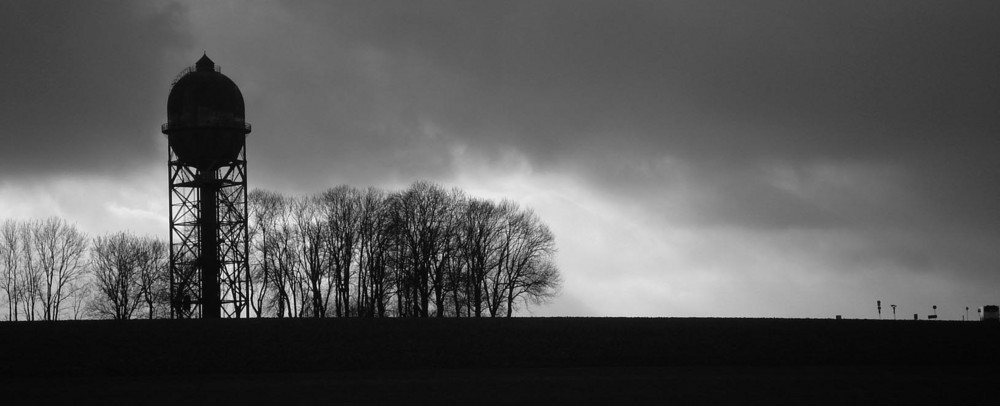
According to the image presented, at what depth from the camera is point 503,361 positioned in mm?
51562

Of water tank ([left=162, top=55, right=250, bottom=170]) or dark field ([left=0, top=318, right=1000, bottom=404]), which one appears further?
water tank ([left=162, top=55, right=250, bottom=170])

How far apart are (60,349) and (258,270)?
31.2m

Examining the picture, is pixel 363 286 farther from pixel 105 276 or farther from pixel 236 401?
pixel 236 401

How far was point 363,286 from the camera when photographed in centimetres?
Answer: 8038

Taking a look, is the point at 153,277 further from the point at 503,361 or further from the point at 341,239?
the point at 503,361

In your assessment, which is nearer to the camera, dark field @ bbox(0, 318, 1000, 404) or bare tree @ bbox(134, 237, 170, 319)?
dark field @ bbox(0, 318, 1000, 404)

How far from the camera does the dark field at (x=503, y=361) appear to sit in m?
39.9

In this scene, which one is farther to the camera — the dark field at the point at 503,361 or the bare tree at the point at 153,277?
the bare tree at the point at 153,277

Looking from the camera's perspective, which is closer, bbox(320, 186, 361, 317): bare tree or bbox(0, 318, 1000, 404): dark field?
bbox(0, 318, 1000, 404): dark field

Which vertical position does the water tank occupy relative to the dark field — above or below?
above

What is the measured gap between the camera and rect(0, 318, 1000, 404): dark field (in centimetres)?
3988

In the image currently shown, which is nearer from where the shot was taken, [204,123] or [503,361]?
[503,361]

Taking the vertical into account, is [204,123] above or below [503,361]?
above

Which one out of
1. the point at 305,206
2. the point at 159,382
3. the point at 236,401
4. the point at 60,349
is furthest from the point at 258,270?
the point at 236,401
